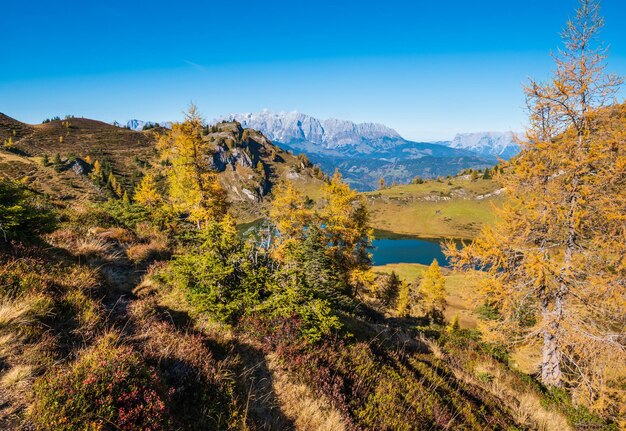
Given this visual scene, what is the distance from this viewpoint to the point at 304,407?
5.23 m

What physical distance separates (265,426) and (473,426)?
463 centimetres

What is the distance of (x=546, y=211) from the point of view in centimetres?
1057

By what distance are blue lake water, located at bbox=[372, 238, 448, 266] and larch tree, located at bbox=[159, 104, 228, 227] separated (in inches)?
4026

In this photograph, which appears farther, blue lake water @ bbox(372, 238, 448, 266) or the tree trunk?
blue lake water @ bbox(372, 238, 448, 266)

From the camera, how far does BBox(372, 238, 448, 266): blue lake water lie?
12512cm

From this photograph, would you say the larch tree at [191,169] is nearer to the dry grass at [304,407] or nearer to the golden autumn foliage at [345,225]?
the golden autumn foliage at [345,225]

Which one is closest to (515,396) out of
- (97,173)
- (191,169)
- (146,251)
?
(146,251)

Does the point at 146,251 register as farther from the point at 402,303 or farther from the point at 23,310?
the point at 402,303

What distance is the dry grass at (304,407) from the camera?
4.93 meters

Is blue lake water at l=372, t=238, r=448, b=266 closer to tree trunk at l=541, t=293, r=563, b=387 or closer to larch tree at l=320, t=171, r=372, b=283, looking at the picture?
larch tree at l=320, t=171, r=372, b=283

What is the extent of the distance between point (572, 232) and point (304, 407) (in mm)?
11296

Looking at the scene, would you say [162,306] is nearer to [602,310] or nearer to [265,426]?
[265,426]

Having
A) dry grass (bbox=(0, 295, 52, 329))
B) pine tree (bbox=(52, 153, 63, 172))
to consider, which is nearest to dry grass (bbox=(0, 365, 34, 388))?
dry grass (bbox=(0, 295, 52, 329))

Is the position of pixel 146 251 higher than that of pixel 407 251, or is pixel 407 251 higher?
pixel 146 251
